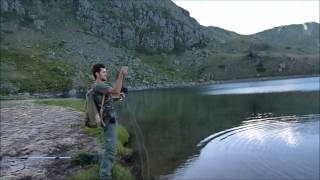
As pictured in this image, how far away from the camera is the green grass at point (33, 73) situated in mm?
139250

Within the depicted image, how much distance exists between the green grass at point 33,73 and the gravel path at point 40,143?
8687cm

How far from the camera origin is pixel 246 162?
2777 centimetres

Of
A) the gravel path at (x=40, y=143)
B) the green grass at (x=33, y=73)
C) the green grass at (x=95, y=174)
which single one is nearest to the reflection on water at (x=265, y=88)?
the green grass at (x=33, y=73)

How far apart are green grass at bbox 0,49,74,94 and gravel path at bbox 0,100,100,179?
86.9 metres

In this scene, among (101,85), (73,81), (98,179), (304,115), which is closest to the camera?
(101,85)

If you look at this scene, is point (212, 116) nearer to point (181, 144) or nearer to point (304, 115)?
point (304, 115)

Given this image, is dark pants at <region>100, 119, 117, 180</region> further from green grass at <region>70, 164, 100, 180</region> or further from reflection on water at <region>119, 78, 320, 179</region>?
reflection on water at <region>119, 78, 320, 179</region>

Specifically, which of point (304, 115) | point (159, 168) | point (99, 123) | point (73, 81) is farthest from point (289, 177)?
point (73, 81)

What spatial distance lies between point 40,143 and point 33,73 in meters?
134

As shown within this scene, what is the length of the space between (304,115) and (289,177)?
30.8m

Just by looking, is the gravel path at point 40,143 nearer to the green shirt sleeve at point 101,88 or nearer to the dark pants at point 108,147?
the dark pants at point 108,147

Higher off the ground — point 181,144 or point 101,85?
point 101,85

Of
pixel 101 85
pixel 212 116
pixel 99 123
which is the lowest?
pixel 212 116

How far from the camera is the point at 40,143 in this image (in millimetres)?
26797
